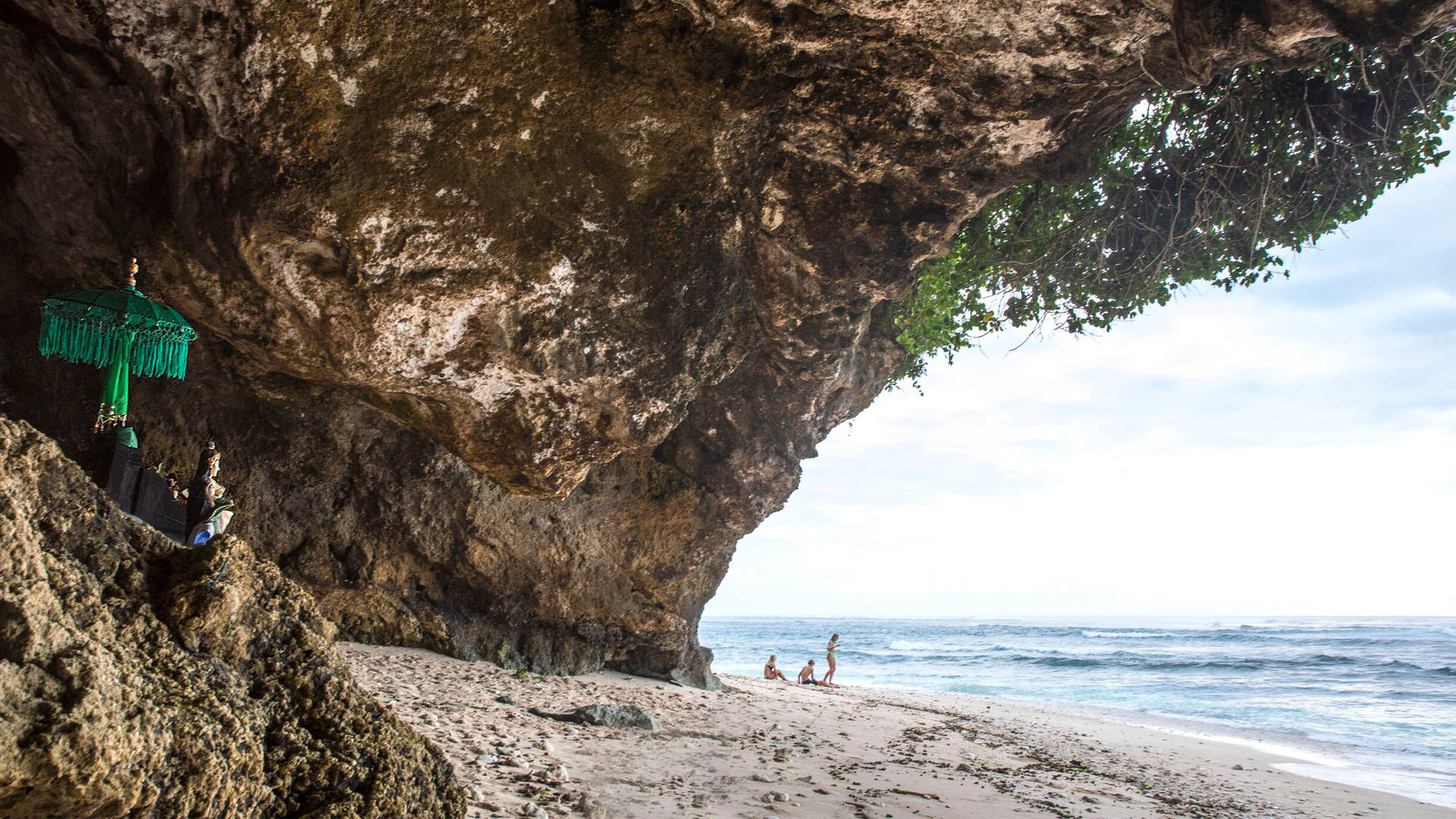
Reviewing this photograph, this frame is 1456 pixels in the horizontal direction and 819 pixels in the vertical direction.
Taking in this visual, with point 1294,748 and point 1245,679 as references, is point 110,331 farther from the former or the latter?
point 1245,679

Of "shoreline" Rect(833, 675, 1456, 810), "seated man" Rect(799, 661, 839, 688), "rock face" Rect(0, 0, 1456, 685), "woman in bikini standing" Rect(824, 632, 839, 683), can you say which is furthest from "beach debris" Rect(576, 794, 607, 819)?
"woman in bikini standing" Rect(824, 632, 839, 683)

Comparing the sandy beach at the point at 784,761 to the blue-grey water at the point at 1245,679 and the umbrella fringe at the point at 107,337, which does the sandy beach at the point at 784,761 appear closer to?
the blue-grey water at the point at 1245,679

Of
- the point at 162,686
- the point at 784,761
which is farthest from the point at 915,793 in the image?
the point at 162,686

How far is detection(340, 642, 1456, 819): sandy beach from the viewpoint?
4863 mm

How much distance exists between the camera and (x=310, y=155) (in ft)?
16.9

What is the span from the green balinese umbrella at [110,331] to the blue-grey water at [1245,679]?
12.9m

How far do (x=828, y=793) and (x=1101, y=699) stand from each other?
1680cm

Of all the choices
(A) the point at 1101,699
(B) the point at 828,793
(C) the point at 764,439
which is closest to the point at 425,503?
(C) the point at 764,439

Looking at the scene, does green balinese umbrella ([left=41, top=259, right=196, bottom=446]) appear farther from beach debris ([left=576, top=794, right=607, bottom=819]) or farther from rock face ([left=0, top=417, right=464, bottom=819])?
beach debris ([left=576, top=794, right=607, bottom=819])

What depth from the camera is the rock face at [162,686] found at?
189 centimetres

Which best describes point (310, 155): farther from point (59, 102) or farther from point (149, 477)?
point (149, 477)


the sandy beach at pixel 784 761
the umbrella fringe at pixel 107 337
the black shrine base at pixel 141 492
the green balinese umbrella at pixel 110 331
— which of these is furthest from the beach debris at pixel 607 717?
the umbrella fringe at pixel 107 337

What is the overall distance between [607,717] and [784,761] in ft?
5.16

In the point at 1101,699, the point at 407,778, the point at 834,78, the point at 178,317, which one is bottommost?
the point at 1101,699
